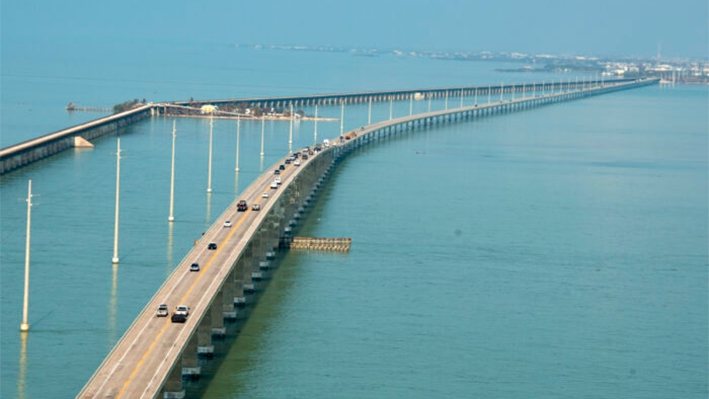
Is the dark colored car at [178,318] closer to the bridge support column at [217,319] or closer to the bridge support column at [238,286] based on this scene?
the bridge support column at [217,319]

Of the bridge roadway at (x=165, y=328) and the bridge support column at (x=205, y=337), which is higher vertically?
the bridge roadway at (x=165, y=328)

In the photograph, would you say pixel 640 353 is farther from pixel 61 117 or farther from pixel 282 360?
pixel 61 117

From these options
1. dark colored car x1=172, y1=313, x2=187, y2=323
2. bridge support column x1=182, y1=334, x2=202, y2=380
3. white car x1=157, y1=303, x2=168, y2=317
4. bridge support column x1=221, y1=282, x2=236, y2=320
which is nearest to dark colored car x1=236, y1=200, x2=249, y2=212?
bridge support column x1=221, y1=282, x2=236, y2=320

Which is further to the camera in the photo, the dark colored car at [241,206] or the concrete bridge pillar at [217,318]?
the dark colored car at [241,206]

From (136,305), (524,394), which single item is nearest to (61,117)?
(136,305)

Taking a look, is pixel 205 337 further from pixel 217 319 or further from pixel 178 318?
pixel 178 318

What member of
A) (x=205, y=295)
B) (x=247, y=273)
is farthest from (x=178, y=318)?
(x=247, y=273)

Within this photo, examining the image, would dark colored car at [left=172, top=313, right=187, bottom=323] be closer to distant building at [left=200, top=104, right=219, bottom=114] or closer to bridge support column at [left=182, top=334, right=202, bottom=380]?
bridge support column at [left=182, top=334, right=202, bottom=380]

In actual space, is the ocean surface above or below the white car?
below

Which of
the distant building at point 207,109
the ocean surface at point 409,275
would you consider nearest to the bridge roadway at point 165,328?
the ocean surface at point 409,275
